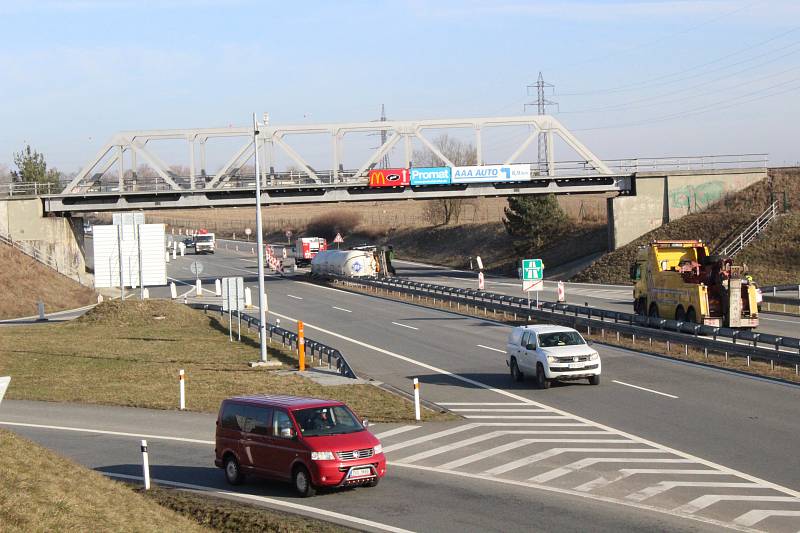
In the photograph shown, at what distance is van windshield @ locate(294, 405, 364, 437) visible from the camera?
664 inches

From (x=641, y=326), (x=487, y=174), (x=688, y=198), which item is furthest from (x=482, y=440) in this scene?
(x=688, y=198)

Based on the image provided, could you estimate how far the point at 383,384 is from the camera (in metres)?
30.3

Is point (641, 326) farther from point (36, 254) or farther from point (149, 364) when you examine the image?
point (36, 254)

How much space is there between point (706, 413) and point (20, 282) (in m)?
52.2

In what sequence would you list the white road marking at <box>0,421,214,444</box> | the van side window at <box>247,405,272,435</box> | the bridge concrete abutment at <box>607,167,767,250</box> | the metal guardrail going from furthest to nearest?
the bridge concrete abutment at <box>607,167,767,250</box>, the metal guardrail, the white road marking at <box>0,421,214,444</box>, the van side window at <box>247,405,272,435</box>

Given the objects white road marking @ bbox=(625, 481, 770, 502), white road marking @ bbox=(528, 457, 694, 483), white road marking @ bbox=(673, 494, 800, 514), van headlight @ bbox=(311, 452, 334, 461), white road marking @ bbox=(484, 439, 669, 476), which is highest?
van headlight @ bbox=(311, 452, 334, 461)

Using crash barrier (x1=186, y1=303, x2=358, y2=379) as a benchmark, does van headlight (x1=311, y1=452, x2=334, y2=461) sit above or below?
above

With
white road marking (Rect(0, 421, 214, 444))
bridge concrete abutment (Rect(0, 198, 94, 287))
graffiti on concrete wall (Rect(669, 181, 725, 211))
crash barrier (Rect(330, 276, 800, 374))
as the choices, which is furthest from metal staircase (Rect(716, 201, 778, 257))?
white road marking (Rect(0, 421, 214, 444))

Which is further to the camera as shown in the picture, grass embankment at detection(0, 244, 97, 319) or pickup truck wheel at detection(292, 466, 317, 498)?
grass embankment at detection(0, 244, 97, 319)

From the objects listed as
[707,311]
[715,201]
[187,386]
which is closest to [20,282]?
[187,386]

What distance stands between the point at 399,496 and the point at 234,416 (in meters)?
3.45

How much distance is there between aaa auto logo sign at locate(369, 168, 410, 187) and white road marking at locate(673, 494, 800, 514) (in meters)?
56.4

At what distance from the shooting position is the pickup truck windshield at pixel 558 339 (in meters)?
29.1

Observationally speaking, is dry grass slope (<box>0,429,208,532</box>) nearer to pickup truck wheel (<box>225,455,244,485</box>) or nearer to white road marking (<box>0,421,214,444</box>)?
pickup truck wheel (<box>225,455,244,485</box>)
